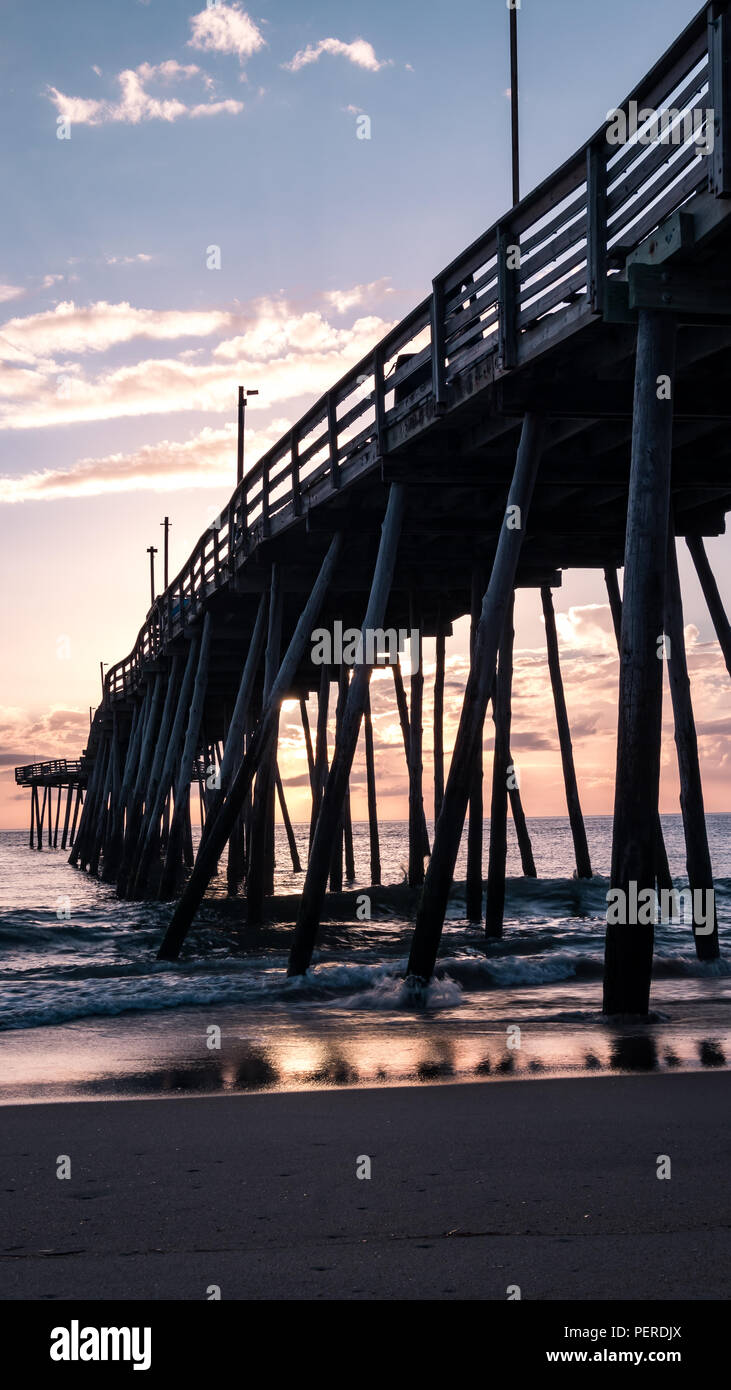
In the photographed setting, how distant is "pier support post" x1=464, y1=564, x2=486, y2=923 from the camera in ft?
57.0

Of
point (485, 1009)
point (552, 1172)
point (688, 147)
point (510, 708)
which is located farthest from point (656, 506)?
point (510, 708)

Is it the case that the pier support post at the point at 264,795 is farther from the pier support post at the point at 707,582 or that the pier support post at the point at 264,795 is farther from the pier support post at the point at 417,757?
the pier support post at the point at 707,582

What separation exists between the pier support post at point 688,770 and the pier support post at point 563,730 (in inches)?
234

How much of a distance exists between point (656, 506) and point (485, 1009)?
14.4 ft

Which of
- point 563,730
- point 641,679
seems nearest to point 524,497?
point 641,679

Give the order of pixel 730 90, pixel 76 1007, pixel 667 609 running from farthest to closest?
pixel 667 609 → pixel 76 1007 → pixel 730 90

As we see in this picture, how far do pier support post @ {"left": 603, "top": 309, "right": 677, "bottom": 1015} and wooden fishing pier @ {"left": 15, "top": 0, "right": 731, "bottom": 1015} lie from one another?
0.02 m

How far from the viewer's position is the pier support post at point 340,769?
12656mm

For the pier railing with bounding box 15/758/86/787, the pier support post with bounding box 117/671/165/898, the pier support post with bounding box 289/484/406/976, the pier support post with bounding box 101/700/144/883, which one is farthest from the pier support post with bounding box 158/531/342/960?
the pier railing with bounding box 15/758/86/787

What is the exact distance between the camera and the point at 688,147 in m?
8.09

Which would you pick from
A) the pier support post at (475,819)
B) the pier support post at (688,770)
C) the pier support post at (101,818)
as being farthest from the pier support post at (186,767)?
the pier support post at (101,818)

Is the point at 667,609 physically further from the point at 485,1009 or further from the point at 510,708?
the point at 485,1009

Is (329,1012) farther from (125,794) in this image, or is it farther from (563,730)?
(125,794)

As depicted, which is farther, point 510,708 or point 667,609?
point 510,708
